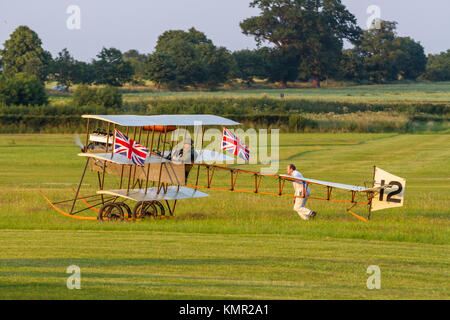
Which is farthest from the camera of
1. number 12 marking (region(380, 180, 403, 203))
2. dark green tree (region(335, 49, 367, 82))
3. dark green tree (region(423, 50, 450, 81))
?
dark green tree (region(423, 50, 450, 81))

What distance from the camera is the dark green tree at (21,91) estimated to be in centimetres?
7081

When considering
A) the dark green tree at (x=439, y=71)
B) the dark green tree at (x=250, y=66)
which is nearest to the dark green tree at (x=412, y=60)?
the dark green tree at (x=439, y=71)

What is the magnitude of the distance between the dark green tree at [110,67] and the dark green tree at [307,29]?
22372 millimetres

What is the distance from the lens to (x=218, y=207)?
70.5ft

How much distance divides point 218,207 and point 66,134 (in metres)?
38.9

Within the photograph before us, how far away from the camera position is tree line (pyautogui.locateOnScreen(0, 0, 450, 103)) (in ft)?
340

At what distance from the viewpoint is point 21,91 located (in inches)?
2844

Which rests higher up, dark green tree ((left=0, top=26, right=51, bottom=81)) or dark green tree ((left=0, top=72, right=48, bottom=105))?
dark green tree ((left=0, top=26, right=51, bottom=81))

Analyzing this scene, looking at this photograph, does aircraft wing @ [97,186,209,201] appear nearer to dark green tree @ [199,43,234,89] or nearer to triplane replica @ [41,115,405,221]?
triplane replica @ [41,115,405,221]

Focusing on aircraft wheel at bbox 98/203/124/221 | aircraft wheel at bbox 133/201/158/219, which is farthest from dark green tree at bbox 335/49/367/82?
aircraft wheel at bbox 98/203/124/221
